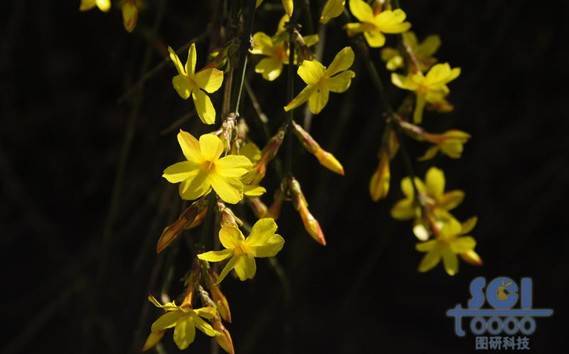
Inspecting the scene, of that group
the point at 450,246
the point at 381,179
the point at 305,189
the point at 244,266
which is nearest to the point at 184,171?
the point at 244,266

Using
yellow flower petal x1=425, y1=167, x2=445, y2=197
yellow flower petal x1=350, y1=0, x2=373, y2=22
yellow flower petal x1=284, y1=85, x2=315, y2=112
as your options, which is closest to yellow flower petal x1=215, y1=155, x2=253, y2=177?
yellow flower petal x1=284, y1=85, x2=315, y2=112

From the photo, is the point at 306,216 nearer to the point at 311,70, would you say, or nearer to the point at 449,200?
the point at 311,70

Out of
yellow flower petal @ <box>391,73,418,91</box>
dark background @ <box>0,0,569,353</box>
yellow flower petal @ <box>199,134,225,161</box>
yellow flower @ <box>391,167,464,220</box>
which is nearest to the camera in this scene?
yellow flower petal @ <box>199,134,225,161</box>

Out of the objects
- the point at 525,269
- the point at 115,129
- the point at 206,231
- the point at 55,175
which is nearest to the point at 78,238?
the point at 55,175

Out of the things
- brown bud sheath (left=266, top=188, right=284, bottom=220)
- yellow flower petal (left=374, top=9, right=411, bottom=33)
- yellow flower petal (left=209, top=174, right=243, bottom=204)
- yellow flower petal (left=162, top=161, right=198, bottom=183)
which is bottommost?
yellow flower petal (left=209, top=174, right=243, bottom=204)

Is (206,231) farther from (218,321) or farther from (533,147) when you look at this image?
(533,147)

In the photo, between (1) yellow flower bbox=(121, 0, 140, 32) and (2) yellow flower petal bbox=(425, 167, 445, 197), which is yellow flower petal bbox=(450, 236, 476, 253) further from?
(1) yellow flower bbox=(121, 0, 140, 32)

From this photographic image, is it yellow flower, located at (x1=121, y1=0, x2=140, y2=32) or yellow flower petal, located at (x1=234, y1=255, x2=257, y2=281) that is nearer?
yellow flower petal, located at (x1=234, y1=255, x2=257, y2=281)
